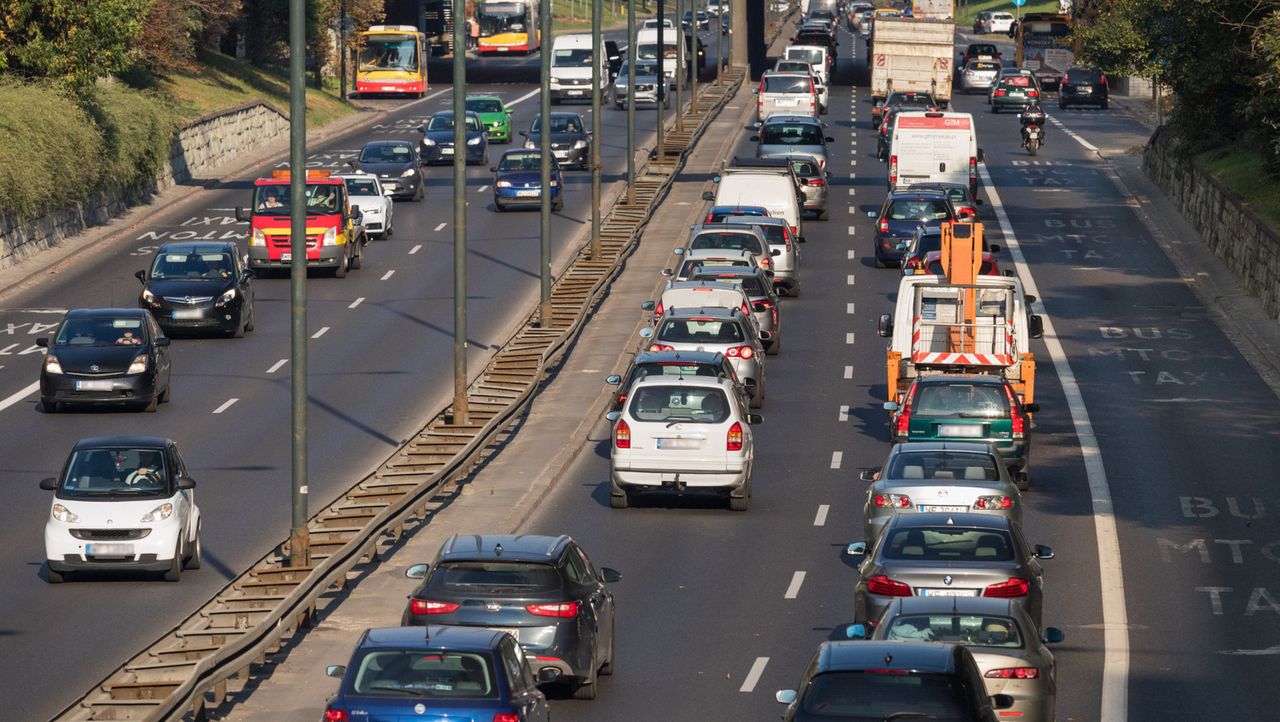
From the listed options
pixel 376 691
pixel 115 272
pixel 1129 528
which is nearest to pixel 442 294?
pixel 115 272

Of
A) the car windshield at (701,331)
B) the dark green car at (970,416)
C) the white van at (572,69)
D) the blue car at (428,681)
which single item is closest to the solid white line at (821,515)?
the dark green car at (970,416)

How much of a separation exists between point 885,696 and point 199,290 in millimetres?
29528

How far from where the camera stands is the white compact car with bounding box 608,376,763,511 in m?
28.6

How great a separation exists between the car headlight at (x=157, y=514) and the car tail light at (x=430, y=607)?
6810 mm

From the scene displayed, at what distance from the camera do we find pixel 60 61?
57.3 m

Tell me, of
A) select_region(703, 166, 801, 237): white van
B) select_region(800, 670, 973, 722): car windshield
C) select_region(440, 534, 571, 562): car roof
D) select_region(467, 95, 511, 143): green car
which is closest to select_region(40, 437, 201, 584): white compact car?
select_region(440, 534, 571, 562): car roof

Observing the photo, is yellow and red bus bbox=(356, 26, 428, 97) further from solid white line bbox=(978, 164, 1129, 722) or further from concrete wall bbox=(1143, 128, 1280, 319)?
solid white line bbox=(978, 164, 1129, 722)

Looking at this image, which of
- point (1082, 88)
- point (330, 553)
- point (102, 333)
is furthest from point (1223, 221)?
point (1082, 88)

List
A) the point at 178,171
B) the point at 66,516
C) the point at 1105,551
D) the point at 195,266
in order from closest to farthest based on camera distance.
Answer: the point at 66,516, the point at 1105,551, the point at 195,266, the point at 178,171

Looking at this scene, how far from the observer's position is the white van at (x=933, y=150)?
193ft

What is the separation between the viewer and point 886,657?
47.4 feet

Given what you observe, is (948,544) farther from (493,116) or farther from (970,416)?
(493,116)

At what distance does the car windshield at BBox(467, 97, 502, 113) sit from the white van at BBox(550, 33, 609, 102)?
589 inches

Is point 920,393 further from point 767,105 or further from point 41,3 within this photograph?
point 767,105
